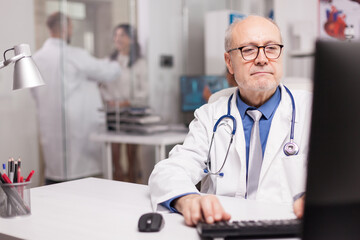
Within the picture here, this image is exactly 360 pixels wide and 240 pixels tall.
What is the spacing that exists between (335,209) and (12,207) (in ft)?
2.68

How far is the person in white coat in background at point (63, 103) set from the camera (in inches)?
132

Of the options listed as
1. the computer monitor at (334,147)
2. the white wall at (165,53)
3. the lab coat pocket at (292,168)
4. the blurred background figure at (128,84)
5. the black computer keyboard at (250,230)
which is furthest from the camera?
the white wall at (165,53)

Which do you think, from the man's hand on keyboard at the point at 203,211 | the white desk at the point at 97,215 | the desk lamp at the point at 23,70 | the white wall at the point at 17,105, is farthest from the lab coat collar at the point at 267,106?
the white wall at the point at 17,105

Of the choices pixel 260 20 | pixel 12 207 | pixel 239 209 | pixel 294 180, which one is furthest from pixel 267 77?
pixel 12 207

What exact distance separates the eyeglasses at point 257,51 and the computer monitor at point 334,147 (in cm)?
99

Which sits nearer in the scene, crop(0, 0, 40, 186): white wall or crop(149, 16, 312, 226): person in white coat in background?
crop(149, 16, 312, 226): person in white coat in background

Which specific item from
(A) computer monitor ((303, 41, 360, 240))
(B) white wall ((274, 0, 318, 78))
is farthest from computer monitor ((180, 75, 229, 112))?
(A) computer monitor ((303, 41, 360, 240))

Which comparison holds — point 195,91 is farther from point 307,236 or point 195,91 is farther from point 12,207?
point 307,236

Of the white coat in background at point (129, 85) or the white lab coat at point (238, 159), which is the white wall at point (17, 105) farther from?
the white lab coat at point (238, 159)

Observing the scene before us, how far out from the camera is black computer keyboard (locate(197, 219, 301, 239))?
82cm

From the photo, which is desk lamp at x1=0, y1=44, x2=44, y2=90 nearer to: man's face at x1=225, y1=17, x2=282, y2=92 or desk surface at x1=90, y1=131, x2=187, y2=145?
man's face at x1=225, y1=17, x2=282, y2=92

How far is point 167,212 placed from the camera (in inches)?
42.2

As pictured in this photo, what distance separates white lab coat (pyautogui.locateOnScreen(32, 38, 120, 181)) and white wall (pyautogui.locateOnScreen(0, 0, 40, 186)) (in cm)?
10

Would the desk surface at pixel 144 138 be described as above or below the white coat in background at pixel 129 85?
below
